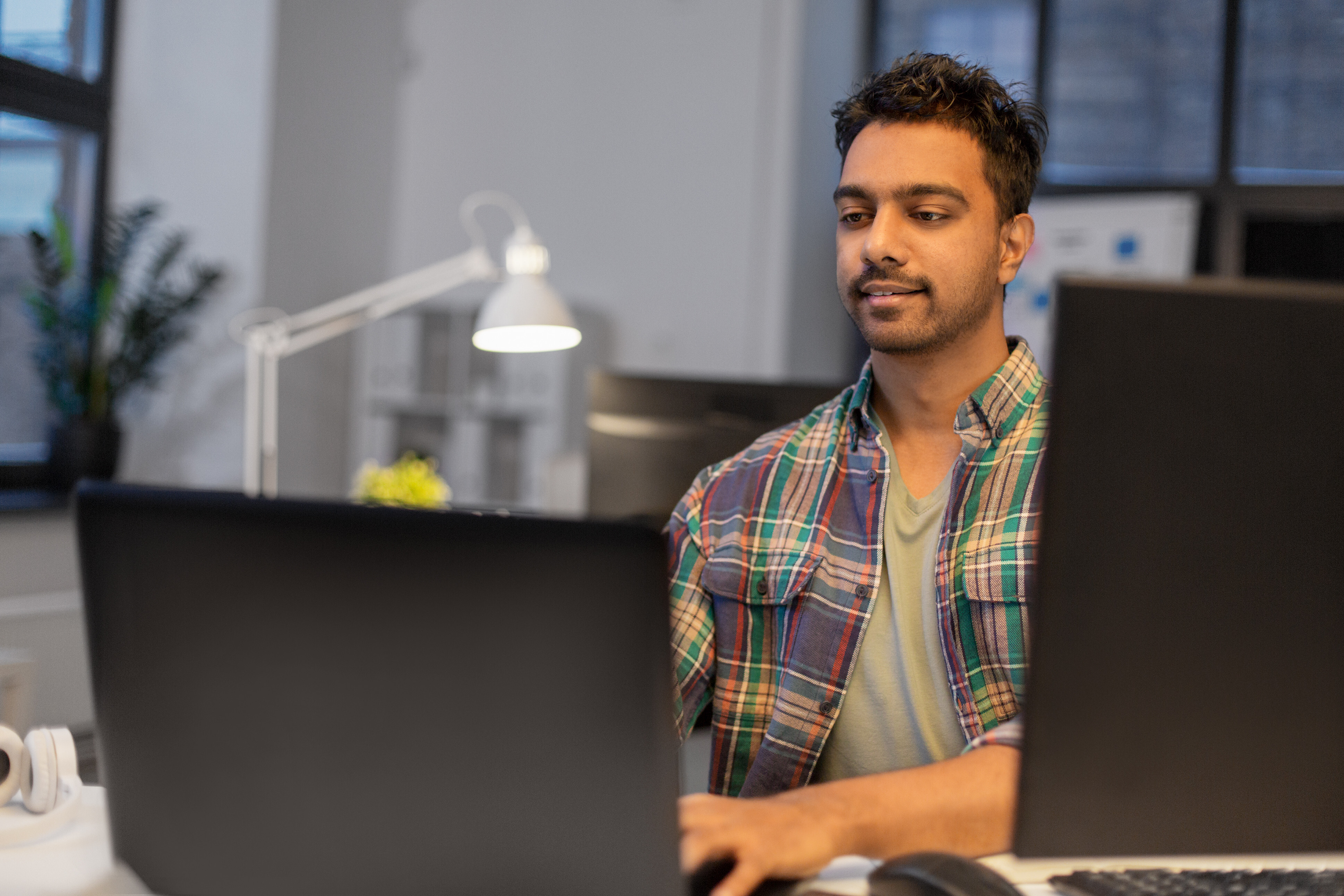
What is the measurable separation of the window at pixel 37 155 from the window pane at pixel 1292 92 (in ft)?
14.1

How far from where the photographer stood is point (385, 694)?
61 centimetres

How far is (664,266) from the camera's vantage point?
482 cm

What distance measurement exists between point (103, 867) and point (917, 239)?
931 millimetres

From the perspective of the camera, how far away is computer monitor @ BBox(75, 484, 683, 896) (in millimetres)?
576

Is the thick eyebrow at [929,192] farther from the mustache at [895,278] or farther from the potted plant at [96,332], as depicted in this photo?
the potted plant at [96,332]

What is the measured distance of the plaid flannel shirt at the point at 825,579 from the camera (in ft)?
3.74

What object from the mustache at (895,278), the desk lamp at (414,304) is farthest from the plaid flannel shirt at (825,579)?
the desk lamp at (414,304)

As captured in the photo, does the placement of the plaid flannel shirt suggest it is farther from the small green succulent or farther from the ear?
the small green succulent

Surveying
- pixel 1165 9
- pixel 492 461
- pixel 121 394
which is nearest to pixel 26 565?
pixel 121 394

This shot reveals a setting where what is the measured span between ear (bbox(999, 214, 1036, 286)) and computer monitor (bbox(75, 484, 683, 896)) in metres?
0.90

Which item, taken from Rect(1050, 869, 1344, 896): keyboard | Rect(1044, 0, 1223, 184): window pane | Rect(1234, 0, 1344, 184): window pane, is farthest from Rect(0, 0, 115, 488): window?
Rect(1234, 0, 1344, 184): window pane

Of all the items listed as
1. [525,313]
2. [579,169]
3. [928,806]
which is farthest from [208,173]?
[928,806]

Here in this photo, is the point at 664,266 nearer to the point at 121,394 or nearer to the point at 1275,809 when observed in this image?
the point at 121,394

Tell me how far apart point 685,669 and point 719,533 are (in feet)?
0.50
